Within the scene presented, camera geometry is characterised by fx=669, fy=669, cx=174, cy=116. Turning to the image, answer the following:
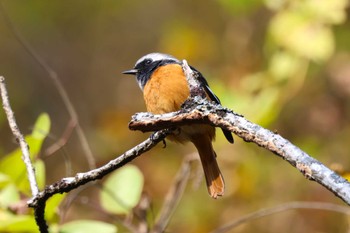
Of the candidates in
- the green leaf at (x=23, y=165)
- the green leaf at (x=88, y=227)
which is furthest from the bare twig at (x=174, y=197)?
the green leaf at (x=23, y=165)

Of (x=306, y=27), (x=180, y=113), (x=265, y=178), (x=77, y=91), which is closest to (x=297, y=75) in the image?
(x=306, y=27)

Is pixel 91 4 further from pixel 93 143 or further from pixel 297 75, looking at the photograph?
pixel 297 75

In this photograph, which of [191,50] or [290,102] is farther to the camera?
[191,50]

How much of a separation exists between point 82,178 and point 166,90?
1.41 meters

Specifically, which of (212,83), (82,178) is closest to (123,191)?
(82,178)

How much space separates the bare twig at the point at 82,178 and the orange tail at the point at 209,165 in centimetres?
102

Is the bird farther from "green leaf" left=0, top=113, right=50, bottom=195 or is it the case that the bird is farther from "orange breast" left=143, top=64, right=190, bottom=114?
"green leaf" left=0, top=113, right=50, bottom=195

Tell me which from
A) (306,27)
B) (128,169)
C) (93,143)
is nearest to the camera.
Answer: (128,169)

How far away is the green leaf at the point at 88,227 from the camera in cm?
304

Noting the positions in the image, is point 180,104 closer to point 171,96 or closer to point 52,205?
point 171,96

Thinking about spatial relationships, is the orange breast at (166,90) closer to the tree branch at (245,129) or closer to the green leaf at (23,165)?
the green leaf at (23,165)

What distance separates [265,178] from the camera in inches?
244

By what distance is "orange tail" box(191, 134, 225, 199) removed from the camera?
3.38 metres

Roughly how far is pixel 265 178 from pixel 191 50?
6.94 ft
